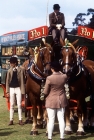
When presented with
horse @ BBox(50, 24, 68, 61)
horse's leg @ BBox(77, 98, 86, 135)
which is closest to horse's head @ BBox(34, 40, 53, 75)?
horse @ BBox(50, 24, 68, 61)

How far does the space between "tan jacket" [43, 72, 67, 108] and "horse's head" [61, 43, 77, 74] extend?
2.44 feet

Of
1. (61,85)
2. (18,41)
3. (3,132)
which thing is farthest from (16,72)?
(18,41)

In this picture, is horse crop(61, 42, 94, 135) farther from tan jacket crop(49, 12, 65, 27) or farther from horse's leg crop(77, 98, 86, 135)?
tan jacket crop(49, 12, 65, 27)

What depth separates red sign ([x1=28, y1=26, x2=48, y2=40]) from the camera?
41.5 feet

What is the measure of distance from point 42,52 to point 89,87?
1733mm

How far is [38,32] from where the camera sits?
533 inches

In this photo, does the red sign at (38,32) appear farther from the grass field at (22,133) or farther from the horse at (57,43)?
the grass field at (22,133)

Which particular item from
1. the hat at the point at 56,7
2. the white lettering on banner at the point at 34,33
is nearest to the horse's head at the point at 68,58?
the hat at the point at 56,7

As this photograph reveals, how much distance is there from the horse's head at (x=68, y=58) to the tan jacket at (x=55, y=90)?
743mm

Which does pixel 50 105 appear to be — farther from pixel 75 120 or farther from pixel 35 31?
pixel 35 31

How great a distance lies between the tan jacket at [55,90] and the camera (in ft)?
26.1

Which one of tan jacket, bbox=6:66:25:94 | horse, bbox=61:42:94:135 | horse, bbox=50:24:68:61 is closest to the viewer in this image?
horse, bbox=61:42:94:135

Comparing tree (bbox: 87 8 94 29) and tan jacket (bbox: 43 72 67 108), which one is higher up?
tree (bbox: 87 8 94 29)

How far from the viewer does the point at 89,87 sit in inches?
394
